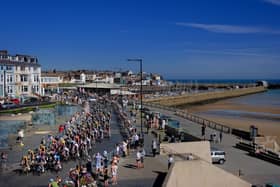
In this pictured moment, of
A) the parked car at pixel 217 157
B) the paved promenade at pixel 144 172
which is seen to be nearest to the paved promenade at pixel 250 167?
the parked car at pixel 217 157

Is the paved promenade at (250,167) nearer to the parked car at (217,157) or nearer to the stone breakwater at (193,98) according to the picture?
the parked car at (217,157)

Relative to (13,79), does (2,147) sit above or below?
below

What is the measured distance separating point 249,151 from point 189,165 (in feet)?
39.7

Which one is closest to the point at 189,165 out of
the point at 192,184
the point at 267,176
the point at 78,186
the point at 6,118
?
the point at 192,184

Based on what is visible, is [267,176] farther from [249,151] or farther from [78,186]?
[78,186]

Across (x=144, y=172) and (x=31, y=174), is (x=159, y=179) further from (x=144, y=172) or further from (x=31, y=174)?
(x=31, y=174)

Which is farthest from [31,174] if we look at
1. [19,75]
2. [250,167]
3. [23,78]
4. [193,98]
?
[193,98]

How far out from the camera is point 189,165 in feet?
54.2

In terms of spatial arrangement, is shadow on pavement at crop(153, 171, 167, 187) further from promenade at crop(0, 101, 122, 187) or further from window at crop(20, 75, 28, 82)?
window at crop(20, 75, 28, 82)

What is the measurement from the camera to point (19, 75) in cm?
6794

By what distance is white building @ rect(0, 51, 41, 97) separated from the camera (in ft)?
210

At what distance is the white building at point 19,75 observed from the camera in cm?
6412

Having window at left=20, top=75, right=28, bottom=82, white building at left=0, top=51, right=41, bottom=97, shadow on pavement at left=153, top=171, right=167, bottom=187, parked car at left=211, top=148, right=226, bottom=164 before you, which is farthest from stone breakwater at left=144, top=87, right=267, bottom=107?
shadow on pavement at left=153, top=171, right=167, bottom=187

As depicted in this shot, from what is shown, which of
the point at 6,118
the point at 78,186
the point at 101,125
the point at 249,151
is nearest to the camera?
the point at 78,186
